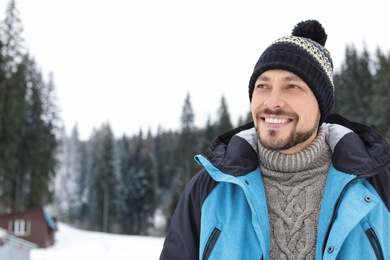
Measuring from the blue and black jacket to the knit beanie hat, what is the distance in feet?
1.14

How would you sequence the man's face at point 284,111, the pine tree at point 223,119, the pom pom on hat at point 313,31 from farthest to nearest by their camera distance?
the pine tree at point 223,119 → the pom pom on hat at point 313,31 → the man's face at point 284,111

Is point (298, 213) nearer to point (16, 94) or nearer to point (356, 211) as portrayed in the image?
point (356, 211)

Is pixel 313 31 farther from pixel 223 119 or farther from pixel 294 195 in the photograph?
pixel 223 119

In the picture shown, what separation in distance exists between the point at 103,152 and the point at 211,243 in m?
54.8

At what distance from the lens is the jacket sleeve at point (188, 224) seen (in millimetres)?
2682

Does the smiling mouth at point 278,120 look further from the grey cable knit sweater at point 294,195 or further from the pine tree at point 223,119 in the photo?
the pine tree at point 223,119

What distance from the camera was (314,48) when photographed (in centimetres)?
292

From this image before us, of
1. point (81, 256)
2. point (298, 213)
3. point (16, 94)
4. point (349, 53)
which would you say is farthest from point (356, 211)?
point (349, 53)

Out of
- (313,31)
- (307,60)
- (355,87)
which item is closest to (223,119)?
(355,87)

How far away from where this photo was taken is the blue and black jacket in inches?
93.8

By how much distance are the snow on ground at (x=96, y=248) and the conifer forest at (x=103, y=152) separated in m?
5.12

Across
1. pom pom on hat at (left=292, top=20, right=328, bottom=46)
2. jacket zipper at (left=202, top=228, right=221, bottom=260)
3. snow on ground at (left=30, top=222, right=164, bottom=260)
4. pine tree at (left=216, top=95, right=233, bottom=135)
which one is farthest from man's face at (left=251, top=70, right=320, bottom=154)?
pine tree at (left=216, top=95, right=233, bottom=135)

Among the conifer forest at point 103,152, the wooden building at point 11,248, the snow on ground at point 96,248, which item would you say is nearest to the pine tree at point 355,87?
the conifer forest at point 103,152

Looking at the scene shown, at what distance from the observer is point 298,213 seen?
2695mm
